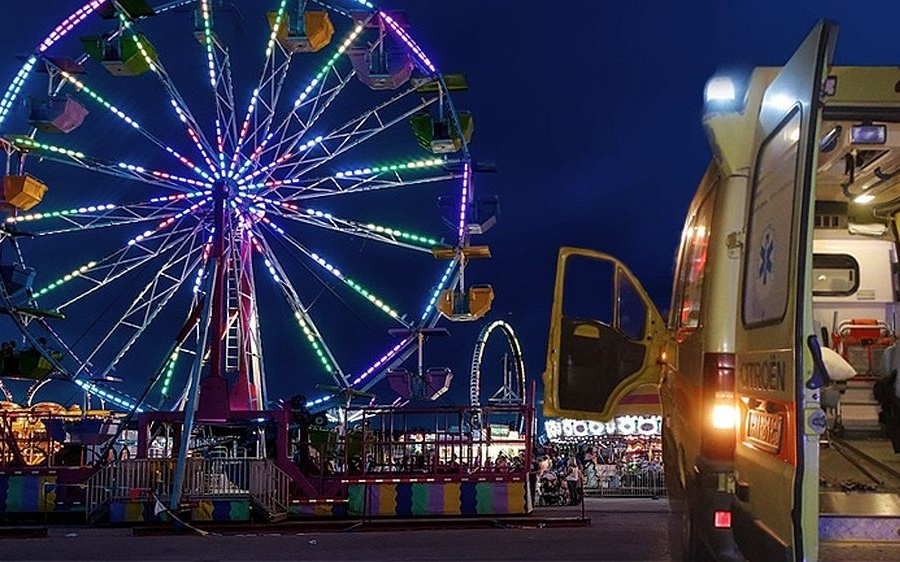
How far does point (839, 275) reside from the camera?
7254 mm

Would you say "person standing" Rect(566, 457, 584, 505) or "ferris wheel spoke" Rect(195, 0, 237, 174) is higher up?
"ferris wheel spoke" Rect(195, 0, 237, 174)

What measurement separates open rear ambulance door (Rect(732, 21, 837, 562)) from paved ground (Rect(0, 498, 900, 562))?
5532mm

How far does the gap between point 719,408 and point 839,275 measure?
8.75ft

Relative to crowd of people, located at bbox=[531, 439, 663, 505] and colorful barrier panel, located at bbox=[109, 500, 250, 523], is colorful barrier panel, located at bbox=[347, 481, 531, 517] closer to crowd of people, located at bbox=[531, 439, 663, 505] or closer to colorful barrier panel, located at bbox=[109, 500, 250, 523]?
crowd of people, located at bbox=[531, 439, 663, 505]

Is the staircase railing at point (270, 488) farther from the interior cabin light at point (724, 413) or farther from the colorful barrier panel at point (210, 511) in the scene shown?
the interior cabin light at point (724, 413)

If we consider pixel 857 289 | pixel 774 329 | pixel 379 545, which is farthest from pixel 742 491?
pixel 379 545

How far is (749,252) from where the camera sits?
5117 mm

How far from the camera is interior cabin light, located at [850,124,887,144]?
508 cm

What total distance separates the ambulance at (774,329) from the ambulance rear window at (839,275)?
0.4 inches

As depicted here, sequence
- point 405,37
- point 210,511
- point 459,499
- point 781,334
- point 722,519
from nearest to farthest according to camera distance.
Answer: point 781,334 → point 722,519 → point 210,511 → point 459,499 → point 405,37

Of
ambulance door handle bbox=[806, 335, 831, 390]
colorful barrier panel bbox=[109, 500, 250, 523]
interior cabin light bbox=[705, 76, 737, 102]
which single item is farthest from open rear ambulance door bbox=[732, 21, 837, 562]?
colorful barrier panel bbox=[109, 500, 250, 523]

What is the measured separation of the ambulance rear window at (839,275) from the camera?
7203mm

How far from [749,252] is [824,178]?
1503 millimetres

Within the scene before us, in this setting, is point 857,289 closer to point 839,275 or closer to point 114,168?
point 839,275
